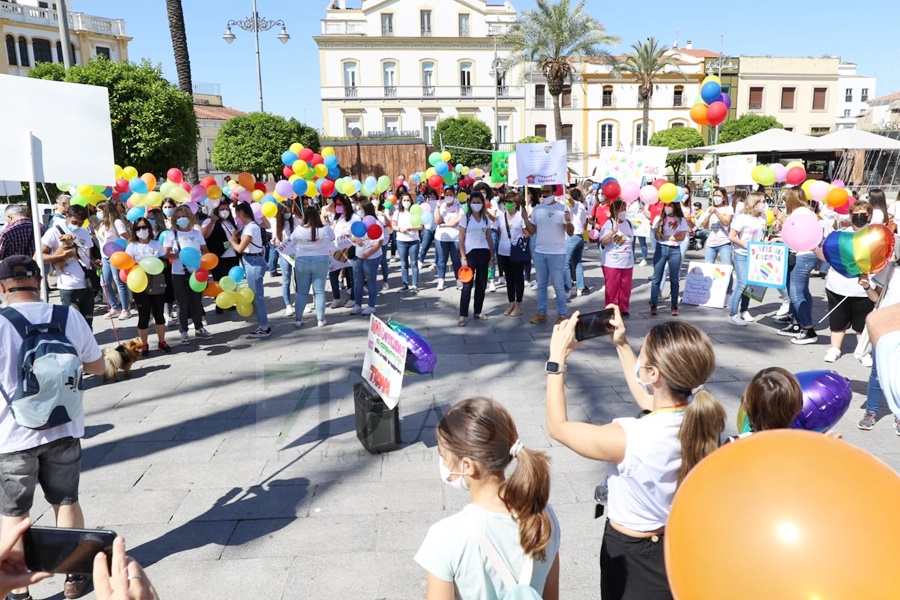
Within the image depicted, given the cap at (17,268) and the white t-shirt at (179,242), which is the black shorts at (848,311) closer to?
the cap at (17,268)

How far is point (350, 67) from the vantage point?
52250 millimetres

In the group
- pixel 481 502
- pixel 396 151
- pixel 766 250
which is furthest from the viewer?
pixel 396 151

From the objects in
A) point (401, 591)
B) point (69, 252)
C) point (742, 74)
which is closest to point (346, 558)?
point (401, 591)

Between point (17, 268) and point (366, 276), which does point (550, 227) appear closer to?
point (366, 276)

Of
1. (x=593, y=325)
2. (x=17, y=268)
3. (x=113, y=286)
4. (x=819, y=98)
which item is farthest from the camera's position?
(x=819, y=98)

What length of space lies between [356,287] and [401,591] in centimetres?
Answer: 667

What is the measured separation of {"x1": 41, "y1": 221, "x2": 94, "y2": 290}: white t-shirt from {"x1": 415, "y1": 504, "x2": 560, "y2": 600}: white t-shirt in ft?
22.7

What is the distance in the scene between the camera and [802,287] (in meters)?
7.65

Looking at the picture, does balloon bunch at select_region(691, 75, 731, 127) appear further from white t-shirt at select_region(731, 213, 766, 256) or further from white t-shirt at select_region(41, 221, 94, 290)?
white t-shirt at select_region(41, 221, 94, 290)

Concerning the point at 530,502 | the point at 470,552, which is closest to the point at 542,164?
the point at 530,502

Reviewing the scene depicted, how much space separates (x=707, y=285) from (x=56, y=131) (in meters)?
8.37

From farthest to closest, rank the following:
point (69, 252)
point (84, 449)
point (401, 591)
A: point (69, 252), point (84, 449), point (401, 591)

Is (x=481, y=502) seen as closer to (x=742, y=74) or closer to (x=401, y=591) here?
(x=401, y=591)

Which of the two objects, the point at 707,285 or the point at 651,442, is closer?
the point at 651,442
